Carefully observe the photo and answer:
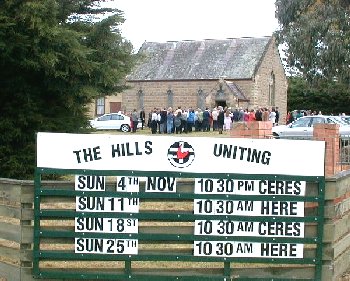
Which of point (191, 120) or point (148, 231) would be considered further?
point (191, 120)

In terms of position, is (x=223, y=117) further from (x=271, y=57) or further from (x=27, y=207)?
(x=27, y=207)

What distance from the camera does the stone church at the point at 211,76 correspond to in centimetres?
5522

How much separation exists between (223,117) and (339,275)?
33952mm

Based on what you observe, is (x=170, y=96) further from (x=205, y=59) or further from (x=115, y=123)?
(x=115, y=123)

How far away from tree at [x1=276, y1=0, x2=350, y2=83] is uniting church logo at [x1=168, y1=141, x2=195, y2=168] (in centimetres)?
2917

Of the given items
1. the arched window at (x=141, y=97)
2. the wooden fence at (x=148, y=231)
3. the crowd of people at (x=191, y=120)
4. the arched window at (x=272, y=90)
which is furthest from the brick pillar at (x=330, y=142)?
the arched window at (x=141, y=97)

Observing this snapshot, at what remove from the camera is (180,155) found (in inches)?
239

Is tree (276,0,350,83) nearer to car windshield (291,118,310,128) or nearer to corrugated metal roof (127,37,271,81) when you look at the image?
car windshield (291,118,310,128)

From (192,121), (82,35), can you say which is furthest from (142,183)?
(192,121)

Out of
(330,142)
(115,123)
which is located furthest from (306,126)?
(330,142)

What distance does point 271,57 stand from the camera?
58125mm

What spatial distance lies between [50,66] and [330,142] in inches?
217

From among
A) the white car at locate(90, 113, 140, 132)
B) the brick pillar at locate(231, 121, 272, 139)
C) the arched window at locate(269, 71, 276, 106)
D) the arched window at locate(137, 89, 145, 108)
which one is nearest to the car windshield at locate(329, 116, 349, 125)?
the white car at locate(90, 113, 140, 132)

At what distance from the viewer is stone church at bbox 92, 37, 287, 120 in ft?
181
